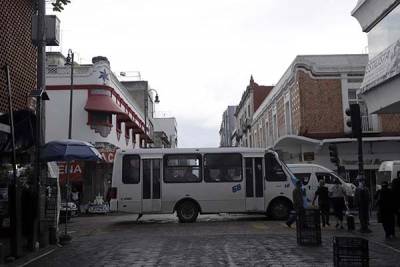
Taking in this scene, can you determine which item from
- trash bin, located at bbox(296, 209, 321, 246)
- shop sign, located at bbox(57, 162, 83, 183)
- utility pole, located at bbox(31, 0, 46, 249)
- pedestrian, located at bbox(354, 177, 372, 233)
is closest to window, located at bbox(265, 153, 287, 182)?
pedestrian, located at bbox(354, 177, 372, 233)

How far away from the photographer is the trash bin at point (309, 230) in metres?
14.1

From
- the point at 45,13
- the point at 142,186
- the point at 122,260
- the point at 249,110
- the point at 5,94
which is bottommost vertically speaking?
the point at 122,260

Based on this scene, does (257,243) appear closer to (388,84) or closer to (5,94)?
(388,84)

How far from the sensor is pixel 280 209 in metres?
23.0

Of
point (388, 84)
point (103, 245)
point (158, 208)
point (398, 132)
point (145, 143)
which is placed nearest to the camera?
point (103, 245)

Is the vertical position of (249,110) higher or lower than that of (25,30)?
higher

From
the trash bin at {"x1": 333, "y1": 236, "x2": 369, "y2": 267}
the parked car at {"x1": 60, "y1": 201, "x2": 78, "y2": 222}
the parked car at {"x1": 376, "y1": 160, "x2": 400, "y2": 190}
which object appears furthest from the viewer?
the parked car at {"x1": 376, "y1": 160, "x2": 400, "y2": 190}

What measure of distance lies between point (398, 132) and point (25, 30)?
22.8m

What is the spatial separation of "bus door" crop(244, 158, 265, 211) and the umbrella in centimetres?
889

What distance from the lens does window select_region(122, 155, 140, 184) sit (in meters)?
23.0

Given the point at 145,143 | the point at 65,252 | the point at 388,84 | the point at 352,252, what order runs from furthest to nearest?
the point at 145,143 < the point at 388,84 < the point at 65,252 < the point at 352,252

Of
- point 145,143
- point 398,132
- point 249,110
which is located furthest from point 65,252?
point 249,110

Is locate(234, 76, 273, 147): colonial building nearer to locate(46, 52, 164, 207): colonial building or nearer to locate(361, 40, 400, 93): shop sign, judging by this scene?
locate(46, 52, 164, 207): colonial building

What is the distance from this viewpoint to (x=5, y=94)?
51.9 feet
